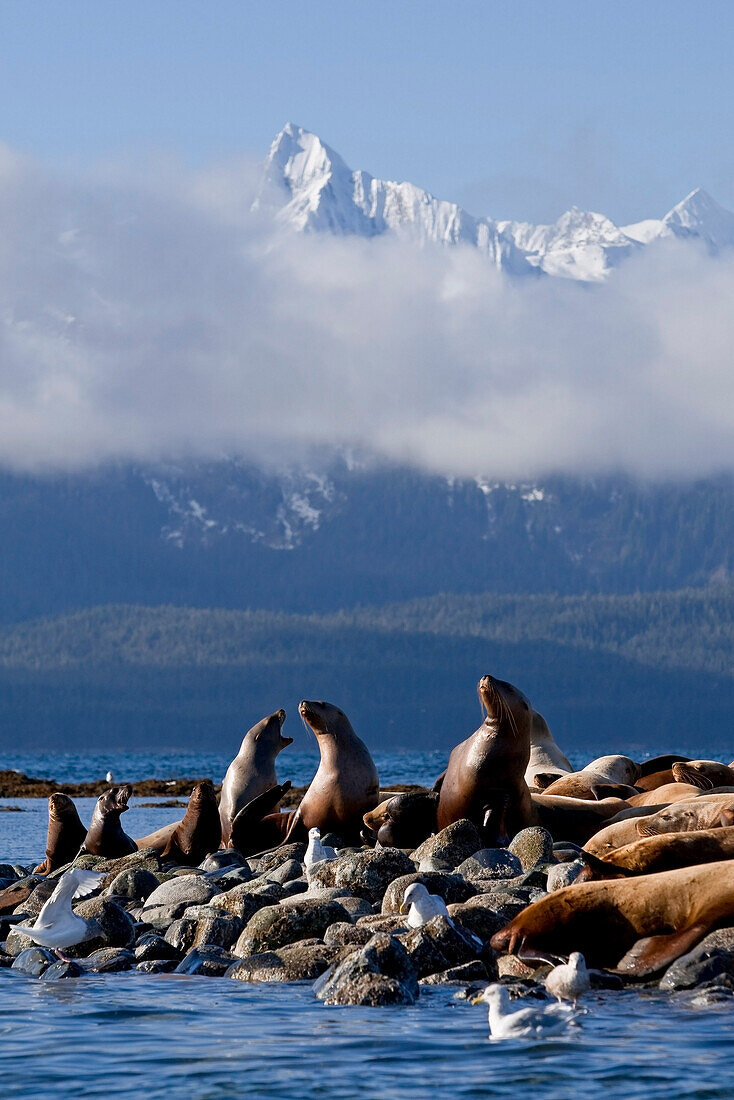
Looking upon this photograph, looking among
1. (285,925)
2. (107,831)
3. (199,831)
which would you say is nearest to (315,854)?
(285,925)

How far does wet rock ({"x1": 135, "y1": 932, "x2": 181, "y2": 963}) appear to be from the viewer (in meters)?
11.1

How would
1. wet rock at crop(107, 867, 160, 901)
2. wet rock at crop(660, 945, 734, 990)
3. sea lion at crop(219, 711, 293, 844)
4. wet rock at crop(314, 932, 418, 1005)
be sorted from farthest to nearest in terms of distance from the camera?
sea lion at crop(219, 711, 293, 844), wet rock at crop(107, 867, 160, 901), wet rock at crop(660, 945, 734, 990), wet rock at crop(314, 932, 418, 1005)

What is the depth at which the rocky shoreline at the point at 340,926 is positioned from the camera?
9430 millimetres

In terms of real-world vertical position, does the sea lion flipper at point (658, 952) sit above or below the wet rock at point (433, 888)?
below

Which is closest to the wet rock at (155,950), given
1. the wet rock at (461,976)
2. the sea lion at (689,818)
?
the wet rock at (461,976)

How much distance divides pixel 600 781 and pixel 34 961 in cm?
979

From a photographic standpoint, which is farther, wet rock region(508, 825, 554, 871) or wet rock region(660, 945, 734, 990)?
wet rock region(508, 825, 554, 871)

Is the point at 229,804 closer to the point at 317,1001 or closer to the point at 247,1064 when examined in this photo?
the point at 317,1001

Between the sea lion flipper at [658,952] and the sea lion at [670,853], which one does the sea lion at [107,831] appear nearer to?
the sea lion at [670,853]

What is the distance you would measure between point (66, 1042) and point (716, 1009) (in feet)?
12.4

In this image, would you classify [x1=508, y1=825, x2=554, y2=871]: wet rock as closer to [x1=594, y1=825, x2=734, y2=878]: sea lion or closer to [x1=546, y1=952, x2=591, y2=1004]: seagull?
[x1=594, y1=825, x2=734, y2=878]: sea lion

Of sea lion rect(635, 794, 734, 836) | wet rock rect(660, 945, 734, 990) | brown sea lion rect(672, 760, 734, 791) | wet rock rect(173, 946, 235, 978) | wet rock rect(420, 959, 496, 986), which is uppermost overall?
brown sea lion rect(672, 760, 734, 791)

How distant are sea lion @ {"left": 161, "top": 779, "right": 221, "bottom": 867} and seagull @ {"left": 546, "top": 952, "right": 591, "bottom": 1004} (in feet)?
27.4

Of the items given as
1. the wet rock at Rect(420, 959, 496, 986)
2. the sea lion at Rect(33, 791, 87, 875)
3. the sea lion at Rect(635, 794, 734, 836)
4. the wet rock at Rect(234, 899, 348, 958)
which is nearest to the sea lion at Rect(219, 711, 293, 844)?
the sea lion at Rect(33, 791, 87, 875)
